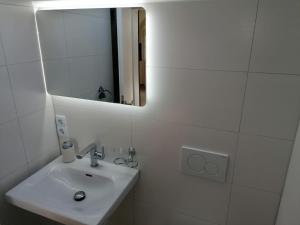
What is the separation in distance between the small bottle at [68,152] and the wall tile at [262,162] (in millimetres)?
919

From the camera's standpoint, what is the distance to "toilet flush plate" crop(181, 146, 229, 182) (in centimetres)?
106

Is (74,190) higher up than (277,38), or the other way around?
(277,38)

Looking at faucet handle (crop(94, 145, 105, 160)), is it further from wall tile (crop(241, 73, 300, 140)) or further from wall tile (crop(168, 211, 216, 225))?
wall tile (crop(241, 73, 300, 140))

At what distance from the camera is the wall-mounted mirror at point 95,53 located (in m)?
1.07

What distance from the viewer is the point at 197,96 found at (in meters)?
1.02

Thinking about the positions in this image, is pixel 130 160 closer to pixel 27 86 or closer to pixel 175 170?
pixel 175 170

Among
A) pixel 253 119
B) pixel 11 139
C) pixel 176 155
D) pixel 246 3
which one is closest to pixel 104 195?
pixel 176 155

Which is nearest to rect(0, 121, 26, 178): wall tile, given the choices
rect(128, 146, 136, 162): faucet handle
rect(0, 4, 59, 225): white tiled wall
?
rect(0, 4, 59, 225): white tiled wall

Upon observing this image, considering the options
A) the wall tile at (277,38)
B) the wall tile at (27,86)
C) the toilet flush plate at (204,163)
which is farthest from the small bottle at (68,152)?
the wall tile at (277,38)

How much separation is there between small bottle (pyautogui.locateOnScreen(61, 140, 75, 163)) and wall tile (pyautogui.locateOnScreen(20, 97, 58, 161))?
0.12m

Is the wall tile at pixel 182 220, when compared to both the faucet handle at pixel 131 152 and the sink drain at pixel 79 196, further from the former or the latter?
the sink drain at pixel 79 196

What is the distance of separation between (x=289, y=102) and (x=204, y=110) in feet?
1.09

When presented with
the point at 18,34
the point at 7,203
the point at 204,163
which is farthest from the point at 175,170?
the point at 18,34

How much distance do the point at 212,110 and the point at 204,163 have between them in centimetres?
27
